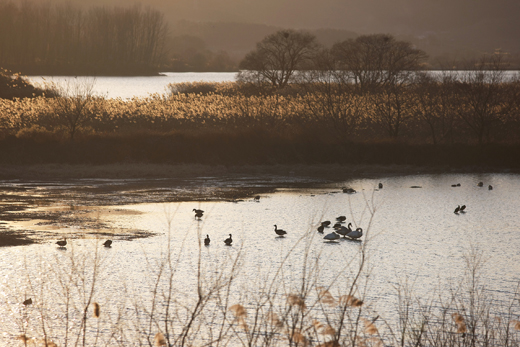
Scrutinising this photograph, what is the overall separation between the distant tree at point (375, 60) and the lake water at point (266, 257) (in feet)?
85.9

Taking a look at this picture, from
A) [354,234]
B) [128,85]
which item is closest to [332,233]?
[354,234]

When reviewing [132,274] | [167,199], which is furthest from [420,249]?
[167,199]

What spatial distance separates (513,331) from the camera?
8.99 metres

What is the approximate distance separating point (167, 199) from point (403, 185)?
11127mm

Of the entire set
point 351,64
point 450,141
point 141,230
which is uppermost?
point 351,64

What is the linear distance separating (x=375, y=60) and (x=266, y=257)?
4187cm

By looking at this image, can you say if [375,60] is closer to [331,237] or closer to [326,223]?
[326,223]

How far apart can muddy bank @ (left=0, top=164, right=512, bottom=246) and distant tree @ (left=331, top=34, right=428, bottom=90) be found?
56.4 ft

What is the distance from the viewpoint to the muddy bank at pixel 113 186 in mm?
16938

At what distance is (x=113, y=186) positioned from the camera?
26156 millimetres

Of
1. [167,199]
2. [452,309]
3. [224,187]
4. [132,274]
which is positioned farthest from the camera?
[224,187]

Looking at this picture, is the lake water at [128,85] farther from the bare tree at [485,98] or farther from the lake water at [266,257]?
the lake water at [266,257]

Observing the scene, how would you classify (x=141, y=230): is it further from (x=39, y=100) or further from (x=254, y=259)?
(x=39, y=100)

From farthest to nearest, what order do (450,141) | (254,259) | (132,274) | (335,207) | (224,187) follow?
(450,141), (224,187), (335,207), (254,259), (132,274)
